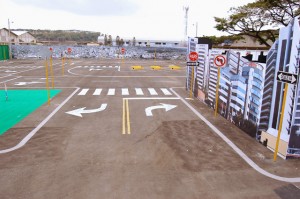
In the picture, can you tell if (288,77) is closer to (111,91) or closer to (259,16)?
(111,91)

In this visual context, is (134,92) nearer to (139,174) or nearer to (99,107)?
(99,107)

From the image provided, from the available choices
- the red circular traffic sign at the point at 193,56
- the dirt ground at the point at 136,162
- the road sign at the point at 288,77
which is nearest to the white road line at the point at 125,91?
the red circular traffic sign at the point at 193,56

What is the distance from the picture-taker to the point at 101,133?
10.3m

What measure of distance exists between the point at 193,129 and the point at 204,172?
152 inches

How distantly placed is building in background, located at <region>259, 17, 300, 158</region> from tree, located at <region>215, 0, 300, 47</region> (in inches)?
1069

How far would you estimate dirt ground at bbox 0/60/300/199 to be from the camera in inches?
245

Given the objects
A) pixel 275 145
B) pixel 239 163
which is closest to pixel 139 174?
Result: pixel 239 163

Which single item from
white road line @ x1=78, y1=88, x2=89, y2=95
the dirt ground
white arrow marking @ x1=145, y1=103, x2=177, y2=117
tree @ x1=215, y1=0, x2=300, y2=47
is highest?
tree @ x1=215, y1=0, x2=300, y2=47

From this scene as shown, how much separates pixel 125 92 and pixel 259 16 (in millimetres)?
25412

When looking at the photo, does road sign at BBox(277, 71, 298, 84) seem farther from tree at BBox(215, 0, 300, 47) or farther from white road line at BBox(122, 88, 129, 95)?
tree at BBox(215, 0, 300, 47)

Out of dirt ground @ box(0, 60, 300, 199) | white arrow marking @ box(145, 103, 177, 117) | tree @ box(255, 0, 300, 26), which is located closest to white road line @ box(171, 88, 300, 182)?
dirt ground @ box(0, 60, 300, 199)

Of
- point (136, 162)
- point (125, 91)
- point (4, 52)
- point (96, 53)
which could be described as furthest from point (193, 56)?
point (96, 53)

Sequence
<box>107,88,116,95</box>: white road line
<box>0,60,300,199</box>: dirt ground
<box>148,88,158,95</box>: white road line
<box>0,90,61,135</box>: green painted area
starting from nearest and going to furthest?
<box>0,60,300,199</box>: dirt ground → <box>0,90,61,135</box>: green painted area → <box>107,88,116,95</box>: white road line → <box>148,88,158,95</box>: white road line

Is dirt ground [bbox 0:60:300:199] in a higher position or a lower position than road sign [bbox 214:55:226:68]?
lower
